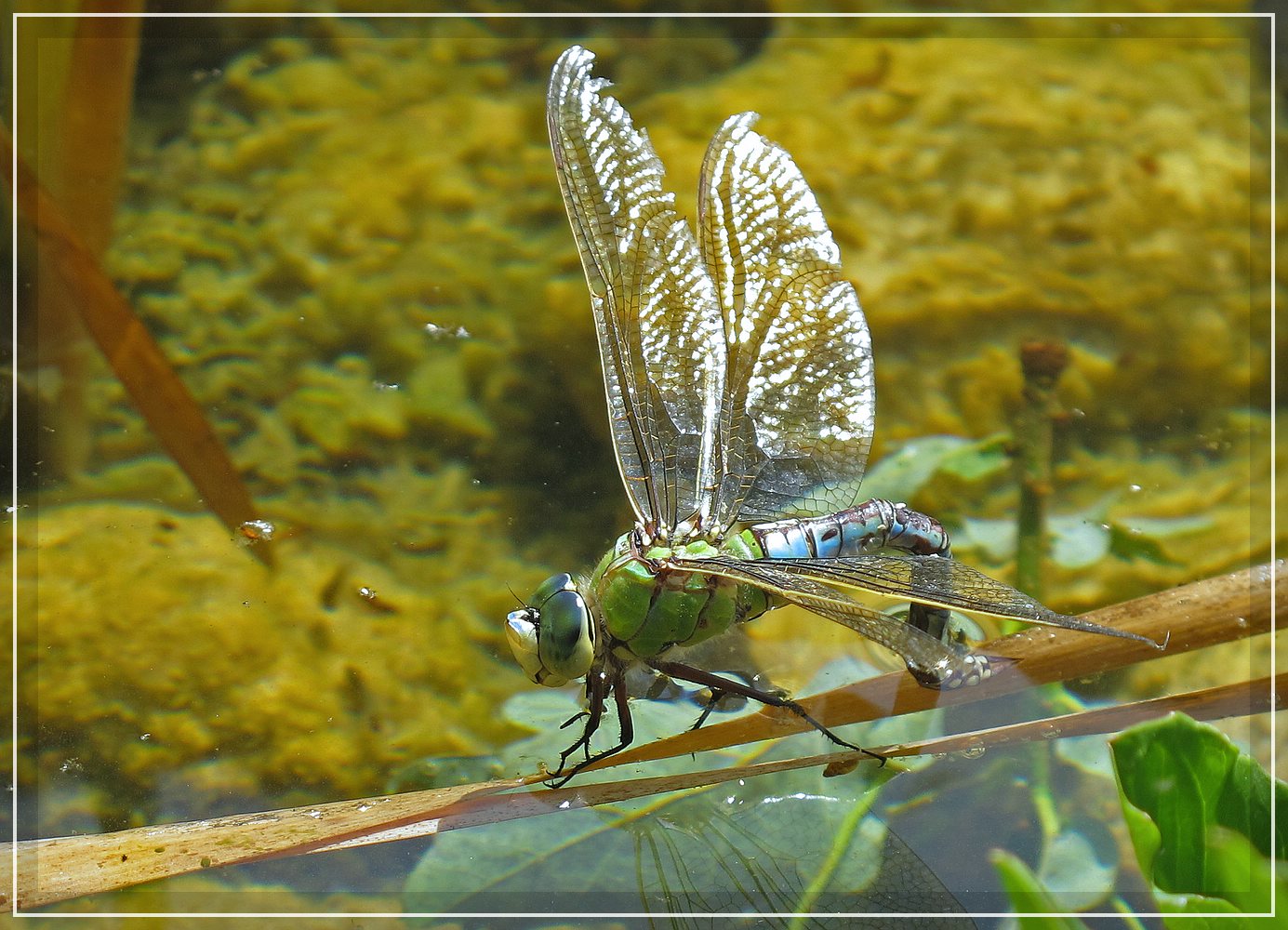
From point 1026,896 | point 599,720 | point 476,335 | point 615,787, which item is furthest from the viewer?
point 476,335

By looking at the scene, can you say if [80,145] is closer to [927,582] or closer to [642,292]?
[642,292]

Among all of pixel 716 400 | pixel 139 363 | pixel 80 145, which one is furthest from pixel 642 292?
pixel 80 145

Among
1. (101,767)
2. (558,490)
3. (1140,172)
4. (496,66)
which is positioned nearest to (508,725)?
(558,490)

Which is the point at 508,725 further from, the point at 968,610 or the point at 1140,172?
the point at 1140,172

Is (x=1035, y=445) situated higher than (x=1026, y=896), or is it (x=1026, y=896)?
(x=1035, y=445)

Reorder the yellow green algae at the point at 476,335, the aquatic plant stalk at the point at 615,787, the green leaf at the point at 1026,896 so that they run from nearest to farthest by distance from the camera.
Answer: the green leaf at the point at 1026,896 → the aquatic plant stalk at the point at 615,787 → the yellow green algae at the point at 476,335

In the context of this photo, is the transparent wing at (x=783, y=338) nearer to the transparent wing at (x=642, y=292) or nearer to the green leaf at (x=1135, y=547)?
the transparent wing at (x=642, y=292)

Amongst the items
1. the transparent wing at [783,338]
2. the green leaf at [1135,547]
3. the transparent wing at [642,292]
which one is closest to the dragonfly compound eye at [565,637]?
the transparent wing at [642,292]
